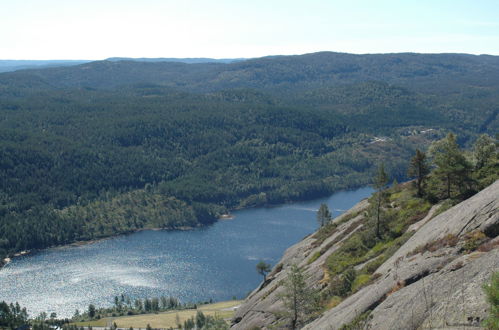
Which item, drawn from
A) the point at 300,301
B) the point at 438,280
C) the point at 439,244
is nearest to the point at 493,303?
the point at 438,280

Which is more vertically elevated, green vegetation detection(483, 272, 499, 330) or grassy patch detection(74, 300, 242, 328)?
green vegetation detection(483, 272, 499, 330)

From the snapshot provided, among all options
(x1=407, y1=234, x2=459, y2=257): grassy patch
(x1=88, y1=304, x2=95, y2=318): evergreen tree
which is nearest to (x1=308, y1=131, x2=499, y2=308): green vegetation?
(x1=407, y1=234, x2=459, y2=257): grassy patch

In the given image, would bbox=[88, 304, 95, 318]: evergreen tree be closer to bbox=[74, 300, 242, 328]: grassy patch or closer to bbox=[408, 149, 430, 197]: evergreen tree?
bbox=[74, 300, 242, 328]: grassy patch

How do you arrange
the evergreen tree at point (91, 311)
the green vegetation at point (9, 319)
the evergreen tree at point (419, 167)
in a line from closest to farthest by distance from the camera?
the evergreen tree at point (419, 167)
the green vegetation at point (9, 319)
the evergreen tree at point (91, 311)

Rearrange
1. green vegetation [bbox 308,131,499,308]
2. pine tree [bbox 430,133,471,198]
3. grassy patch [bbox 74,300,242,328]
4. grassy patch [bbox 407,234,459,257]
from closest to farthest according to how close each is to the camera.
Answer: grassy patch [bbox 407,234,459,257], green vegetation [bbox 308,131,499,308], pine tree [bbox 430,133,471,198], grassy patch [bbox 74,300,242,328]

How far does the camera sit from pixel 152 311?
163250mm

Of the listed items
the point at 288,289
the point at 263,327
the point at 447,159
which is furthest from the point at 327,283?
the point at 447,159

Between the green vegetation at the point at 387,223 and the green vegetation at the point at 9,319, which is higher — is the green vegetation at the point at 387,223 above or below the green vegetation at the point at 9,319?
above

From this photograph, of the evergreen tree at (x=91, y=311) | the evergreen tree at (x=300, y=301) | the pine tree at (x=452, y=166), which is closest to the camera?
the evergreen tree at (x=300, y=301)

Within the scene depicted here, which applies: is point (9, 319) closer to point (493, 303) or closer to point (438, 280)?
point (438, 280)

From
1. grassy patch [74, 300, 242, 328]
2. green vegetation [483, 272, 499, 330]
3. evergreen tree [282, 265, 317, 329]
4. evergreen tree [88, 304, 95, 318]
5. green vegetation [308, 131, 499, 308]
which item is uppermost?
green vegetation [483, 272, 499, 330]

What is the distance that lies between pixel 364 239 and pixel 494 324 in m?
44.5

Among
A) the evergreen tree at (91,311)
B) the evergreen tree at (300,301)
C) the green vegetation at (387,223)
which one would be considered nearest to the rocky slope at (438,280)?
the green vegetation at (387,223)

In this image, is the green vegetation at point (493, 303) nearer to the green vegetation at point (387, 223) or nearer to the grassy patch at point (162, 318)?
the green vegetation at point (387, 223)
